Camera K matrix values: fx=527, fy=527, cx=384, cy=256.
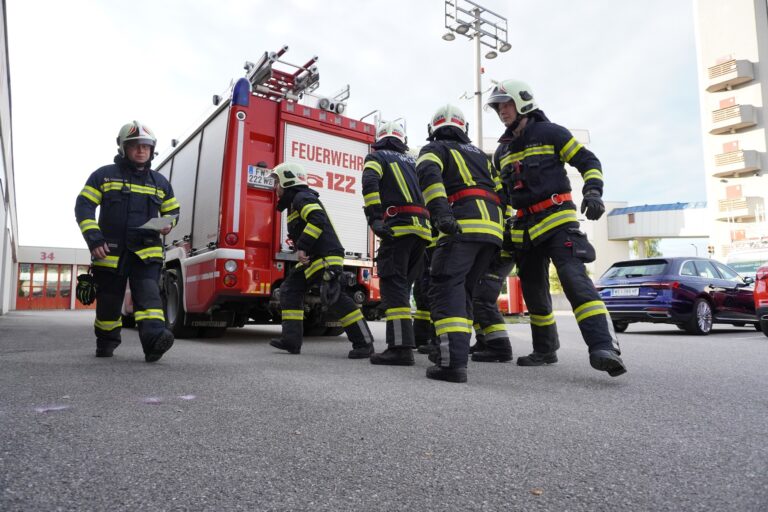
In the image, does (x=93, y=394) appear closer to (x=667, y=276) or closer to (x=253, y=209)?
(x=253, y=209)

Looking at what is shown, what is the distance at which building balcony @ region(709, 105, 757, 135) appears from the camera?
3588 centimetres

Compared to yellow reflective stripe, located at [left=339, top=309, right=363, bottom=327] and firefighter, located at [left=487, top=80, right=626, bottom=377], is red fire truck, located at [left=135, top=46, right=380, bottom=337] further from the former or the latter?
firefighter, located at [left=487, top=80, right=626, bottom=377]

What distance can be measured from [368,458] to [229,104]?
522 cm

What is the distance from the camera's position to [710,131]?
38125 mm

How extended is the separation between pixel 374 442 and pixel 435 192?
2025 millimetres

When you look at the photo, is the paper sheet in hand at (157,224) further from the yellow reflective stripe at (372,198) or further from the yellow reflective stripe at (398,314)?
the yellow reflective stripe at (398,314)

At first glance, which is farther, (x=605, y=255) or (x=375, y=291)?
(x=605, y=255)

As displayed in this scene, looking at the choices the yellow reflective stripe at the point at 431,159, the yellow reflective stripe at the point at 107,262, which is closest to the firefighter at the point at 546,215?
the yellow reflective stripe at the point at 431,159

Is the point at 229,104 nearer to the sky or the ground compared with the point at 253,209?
nearer to the sky

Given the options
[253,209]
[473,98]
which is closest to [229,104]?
[253,209]

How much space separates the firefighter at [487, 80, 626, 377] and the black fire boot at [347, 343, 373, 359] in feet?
4.27

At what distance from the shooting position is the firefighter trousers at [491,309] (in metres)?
4.43

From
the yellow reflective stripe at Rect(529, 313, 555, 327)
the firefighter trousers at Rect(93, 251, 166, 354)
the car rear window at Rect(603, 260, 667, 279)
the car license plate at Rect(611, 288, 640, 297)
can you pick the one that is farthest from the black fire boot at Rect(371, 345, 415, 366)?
the car rear window at Rect(603, 260, 667, 279)

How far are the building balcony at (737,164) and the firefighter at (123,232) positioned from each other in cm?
4147
